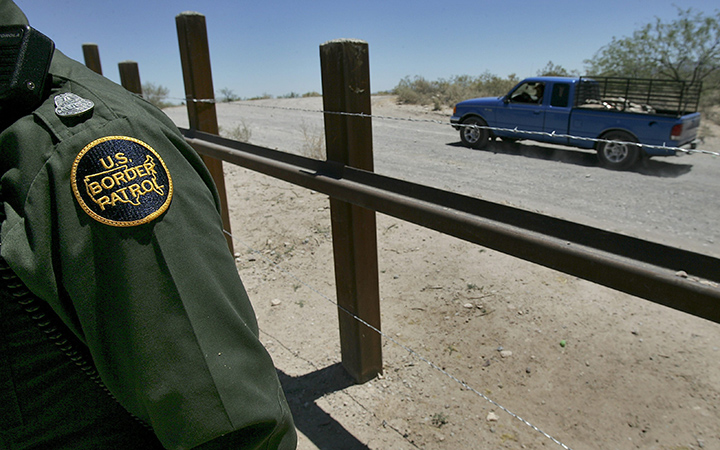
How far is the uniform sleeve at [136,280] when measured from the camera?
73 cm

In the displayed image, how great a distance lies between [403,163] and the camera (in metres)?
11.2

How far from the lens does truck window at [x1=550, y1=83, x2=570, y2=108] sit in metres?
11.0

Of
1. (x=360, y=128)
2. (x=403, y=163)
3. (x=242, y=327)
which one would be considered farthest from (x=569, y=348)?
(x=403, y=163)

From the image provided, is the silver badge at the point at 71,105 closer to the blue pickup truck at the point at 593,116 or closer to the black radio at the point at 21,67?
the black radio at the point at 21,67

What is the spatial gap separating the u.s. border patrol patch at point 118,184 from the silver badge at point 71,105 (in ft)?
0.21

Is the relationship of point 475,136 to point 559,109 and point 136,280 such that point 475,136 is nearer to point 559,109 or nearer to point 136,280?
point 559,109

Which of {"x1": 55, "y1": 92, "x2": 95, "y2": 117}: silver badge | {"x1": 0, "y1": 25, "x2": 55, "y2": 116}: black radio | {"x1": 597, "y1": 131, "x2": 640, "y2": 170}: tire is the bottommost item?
{"x1": 597, "y1": 131, "x2": 640, "y2": 170}: tire

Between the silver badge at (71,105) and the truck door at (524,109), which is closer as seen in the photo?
the silver badge at (71,105)

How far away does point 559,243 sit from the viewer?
128 centimetres

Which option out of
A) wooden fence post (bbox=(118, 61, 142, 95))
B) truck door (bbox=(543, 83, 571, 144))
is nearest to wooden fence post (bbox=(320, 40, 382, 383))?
wooden fence post (bbox=(118, 61, 142, 95))

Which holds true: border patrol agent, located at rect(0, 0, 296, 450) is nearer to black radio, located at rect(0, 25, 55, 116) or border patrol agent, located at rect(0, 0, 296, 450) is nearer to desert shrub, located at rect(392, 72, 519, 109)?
black radio, located at rect(0, 25, 55, 116)

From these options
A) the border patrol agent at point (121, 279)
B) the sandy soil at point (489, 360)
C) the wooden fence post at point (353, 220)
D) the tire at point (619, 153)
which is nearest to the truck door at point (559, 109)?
the tire at point (619, 153)

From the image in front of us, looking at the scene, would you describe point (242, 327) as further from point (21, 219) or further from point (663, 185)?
point (663, 185)

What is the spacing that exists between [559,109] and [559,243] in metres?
10.7
